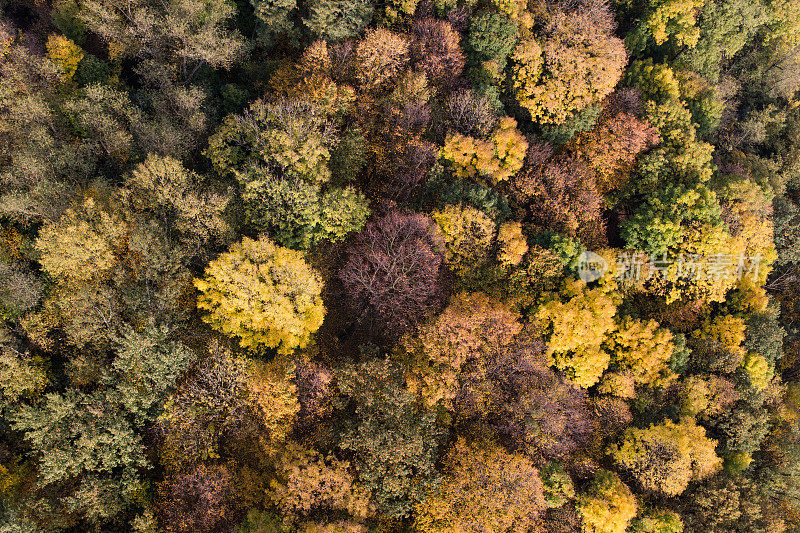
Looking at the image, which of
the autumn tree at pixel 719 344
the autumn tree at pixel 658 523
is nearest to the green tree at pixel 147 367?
the autumn tree at pixel 658 523

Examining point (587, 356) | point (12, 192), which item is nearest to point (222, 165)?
point (12, 192)

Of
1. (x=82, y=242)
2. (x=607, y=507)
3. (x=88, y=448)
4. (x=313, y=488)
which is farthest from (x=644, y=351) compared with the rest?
(x=82, y=242)

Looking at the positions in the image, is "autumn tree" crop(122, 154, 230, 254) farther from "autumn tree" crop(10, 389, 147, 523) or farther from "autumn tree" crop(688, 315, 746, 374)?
"autumn tree" crop(688, 315, 746, 374)

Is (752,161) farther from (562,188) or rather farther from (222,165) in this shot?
(222,165)

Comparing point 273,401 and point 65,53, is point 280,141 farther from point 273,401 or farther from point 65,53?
point 65,53

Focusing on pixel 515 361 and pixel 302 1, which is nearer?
pixel 515 361

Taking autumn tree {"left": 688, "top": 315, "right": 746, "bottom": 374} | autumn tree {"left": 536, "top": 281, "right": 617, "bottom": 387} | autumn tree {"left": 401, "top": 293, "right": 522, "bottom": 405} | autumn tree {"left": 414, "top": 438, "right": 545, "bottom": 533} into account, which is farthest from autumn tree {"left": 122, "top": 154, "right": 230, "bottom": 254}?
autumn tree {"left": 688, "top": 315, "right": 746, "bottom": 374}

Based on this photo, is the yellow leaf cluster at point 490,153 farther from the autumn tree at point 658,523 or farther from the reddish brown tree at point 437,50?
the autumn tree at point 658,523
